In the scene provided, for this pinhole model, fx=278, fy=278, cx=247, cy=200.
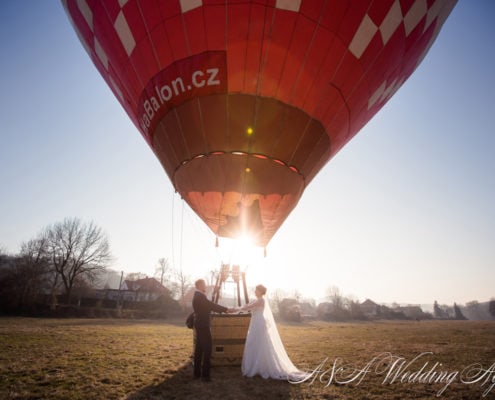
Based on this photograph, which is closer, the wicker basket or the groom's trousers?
the groom's trousers

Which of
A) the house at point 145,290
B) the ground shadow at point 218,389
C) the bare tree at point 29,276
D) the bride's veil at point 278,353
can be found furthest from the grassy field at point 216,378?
the house at point 145,290

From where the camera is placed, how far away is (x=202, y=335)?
14.6 feet

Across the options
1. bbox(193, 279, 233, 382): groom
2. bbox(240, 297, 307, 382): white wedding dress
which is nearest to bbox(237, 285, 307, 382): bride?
bbox(240, 297, 307, 382): white wedding dress

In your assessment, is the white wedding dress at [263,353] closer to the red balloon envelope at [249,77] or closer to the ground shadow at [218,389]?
the ground shadow at [218,389]

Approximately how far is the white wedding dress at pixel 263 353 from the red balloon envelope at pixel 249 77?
6.21ft

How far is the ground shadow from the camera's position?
11.5 feet

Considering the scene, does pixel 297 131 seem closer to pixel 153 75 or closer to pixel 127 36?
pixel 153 75

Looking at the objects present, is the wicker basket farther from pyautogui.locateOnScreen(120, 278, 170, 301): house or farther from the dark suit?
pyautogui.locateOnScreen(120, 278, 170, 301): house

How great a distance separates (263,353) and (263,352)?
0.01 metres

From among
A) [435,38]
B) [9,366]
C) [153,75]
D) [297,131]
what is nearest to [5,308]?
[9,366]

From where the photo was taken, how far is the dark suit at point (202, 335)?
169 inches

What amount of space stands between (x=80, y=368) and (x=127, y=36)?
6016mm

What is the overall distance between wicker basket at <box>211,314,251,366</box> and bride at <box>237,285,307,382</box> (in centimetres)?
36

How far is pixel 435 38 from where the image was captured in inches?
Answer: 260
